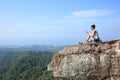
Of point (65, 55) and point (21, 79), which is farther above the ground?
point (65, 55)

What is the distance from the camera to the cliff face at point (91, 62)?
1003cm

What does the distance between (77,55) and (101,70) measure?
131 centimetres

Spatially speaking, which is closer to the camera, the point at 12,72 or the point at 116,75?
the point at 116,75

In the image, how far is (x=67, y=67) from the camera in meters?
10.7

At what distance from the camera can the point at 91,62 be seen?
33.8 ft

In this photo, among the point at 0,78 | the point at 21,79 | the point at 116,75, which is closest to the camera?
the point at 116,75

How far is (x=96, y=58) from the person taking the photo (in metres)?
10.3

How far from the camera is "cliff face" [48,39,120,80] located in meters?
10.0

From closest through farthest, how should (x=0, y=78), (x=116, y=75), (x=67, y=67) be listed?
(x=116, y=75)
(x=67, y=67)
(x=0, y=78)

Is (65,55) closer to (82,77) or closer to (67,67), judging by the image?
(67,67)

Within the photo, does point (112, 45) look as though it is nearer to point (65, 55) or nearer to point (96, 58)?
point (96, 58)

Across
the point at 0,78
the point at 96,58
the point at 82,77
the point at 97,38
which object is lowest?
the point at 0,78

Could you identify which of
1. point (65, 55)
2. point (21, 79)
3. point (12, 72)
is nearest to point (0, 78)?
point (12, 72)

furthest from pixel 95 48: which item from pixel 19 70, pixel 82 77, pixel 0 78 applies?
pixel 0 78
